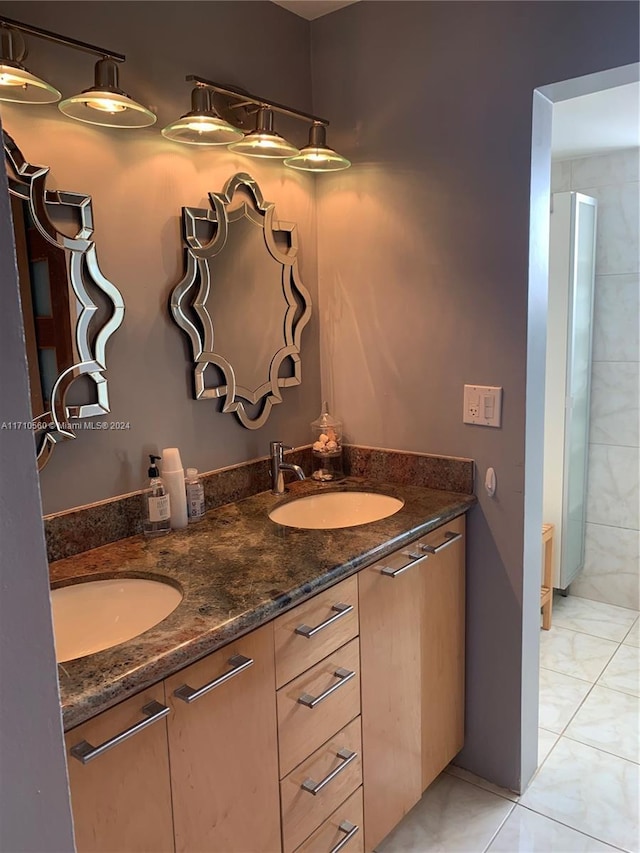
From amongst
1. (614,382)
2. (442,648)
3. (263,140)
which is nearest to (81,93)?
(263,140)

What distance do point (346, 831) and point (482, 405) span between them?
118 centimetres

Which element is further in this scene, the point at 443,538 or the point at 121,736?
the point at 443,538

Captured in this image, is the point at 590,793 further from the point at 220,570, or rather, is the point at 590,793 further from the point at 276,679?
the point at 220,570

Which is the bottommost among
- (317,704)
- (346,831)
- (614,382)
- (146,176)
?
(346,831)

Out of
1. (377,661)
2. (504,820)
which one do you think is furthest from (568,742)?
(377,661)

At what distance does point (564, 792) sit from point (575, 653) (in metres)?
0.88

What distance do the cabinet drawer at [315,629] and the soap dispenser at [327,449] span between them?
2.35ft

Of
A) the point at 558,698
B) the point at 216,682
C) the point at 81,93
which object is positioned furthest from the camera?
the point at 558,698

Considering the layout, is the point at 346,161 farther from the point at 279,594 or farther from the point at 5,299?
the point at 5,299

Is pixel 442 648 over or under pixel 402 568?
under

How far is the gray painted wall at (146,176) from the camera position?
148cm

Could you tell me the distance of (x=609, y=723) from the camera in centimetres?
234

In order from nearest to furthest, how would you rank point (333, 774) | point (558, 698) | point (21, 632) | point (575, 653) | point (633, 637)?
point (21, 632) → point (333, 774) → point (558, 698) → point (575, 653) → point (633, 637)

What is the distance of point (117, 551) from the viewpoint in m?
1.58
